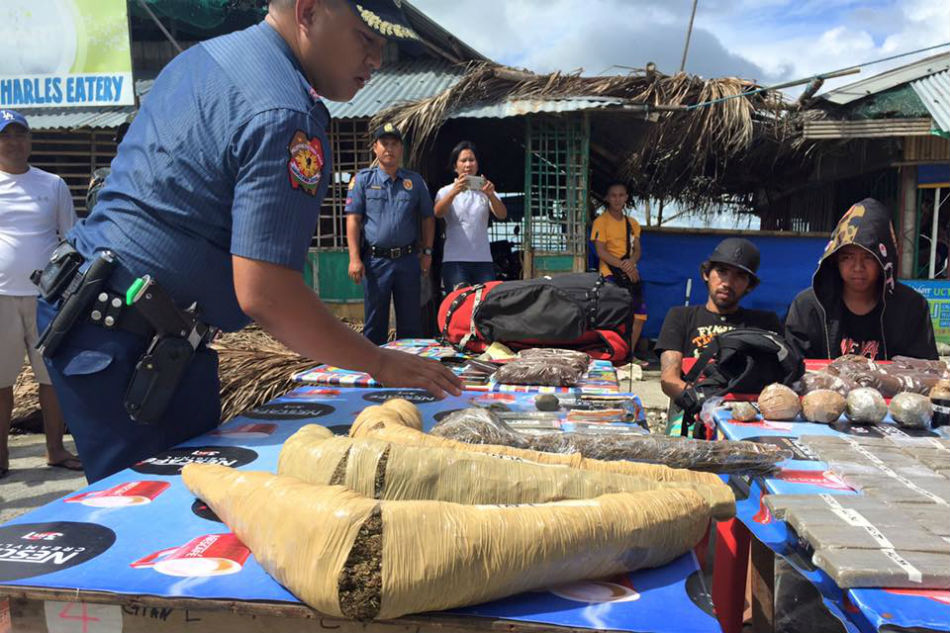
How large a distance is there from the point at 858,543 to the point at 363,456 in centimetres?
85

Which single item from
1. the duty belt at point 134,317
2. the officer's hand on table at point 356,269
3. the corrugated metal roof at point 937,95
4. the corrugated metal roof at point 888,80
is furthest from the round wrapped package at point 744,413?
the corrugated metal roof at point 888,80

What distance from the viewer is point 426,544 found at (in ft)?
2.70

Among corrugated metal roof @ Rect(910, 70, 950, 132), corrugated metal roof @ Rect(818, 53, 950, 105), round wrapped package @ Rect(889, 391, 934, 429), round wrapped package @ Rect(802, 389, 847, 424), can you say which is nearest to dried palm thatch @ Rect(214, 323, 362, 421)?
round wrapped package @ Rect(802, 389, 847, 424)

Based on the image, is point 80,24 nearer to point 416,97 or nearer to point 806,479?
point 416,97

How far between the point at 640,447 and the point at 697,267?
697cm

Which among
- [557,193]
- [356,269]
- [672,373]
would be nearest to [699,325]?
[672,373]

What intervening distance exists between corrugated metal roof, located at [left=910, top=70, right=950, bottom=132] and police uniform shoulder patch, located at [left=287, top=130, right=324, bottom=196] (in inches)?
259

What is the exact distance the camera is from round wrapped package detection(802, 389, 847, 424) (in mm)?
1888

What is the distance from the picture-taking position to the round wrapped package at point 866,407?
185cm

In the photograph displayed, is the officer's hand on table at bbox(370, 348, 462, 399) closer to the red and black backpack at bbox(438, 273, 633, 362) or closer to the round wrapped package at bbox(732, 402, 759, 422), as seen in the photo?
the round wrapped package at bbox(732, 402, 759, 422)

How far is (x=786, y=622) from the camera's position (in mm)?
1847

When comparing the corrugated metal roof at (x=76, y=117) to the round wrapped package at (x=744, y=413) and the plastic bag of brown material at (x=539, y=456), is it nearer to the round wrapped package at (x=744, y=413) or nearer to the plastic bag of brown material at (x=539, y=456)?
the plastic bag of brown material at (x=539, y=456)

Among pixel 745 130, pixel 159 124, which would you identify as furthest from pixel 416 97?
pixel 159 124

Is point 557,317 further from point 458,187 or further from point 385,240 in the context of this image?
point 458,187
